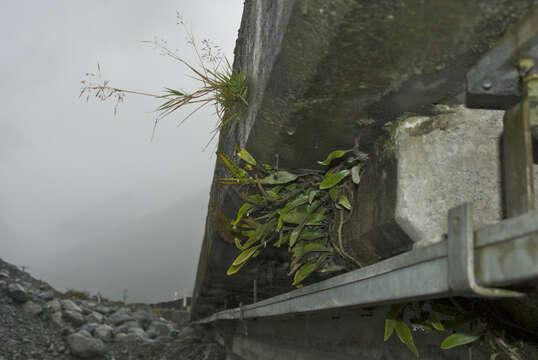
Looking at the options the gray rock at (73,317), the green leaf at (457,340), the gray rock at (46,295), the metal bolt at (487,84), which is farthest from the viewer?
the gray rock at (46,295)

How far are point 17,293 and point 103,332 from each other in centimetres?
226

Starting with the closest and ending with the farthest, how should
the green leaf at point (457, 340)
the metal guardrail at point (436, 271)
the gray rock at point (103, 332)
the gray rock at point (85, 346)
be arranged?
the metal guardrail at point (436, 271)
the green leaf at point (457, 340)
the gray rock at point (85, 346)
the gray rock at point (103, 332)

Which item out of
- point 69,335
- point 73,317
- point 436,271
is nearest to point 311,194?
point 436,271

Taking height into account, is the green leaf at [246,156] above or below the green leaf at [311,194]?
above

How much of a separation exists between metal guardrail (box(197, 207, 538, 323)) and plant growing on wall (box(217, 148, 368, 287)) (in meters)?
0.57

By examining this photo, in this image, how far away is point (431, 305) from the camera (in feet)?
5.66

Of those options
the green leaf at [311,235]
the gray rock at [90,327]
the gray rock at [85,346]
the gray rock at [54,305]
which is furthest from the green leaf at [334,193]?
the gray rock at [54,305]

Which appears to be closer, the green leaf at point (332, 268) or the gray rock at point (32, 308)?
the green leaf at point (332, 268)

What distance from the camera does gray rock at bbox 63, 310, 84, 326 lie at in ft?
33.0

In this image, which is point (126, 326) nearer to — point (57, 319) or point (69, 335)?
point (57, 319)

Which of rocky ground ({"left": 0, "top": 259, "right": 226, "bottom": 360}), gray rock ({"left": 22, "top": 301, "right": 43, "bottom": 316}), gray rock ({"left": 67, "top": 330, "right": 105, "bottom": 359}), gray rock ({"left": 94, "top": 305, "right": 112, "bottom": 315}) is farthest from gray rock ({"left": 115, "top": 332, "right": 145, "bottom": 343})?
gray rock ({"left": 94, "top": 305, "right": 112, "bottom": 315})

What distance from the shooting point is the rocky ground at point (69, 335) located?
8.05 m

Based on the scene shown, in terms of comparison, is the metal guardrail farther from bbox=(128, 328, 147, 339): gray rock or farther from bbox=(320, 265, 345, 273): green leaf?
bbox=(128, 328, 147, 339): gray rock

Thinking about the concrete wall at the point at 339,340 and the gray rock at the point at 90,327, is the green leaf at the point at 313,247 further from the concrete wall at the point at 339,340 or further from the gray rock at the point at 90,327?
the gray rock at the point at 90,327
